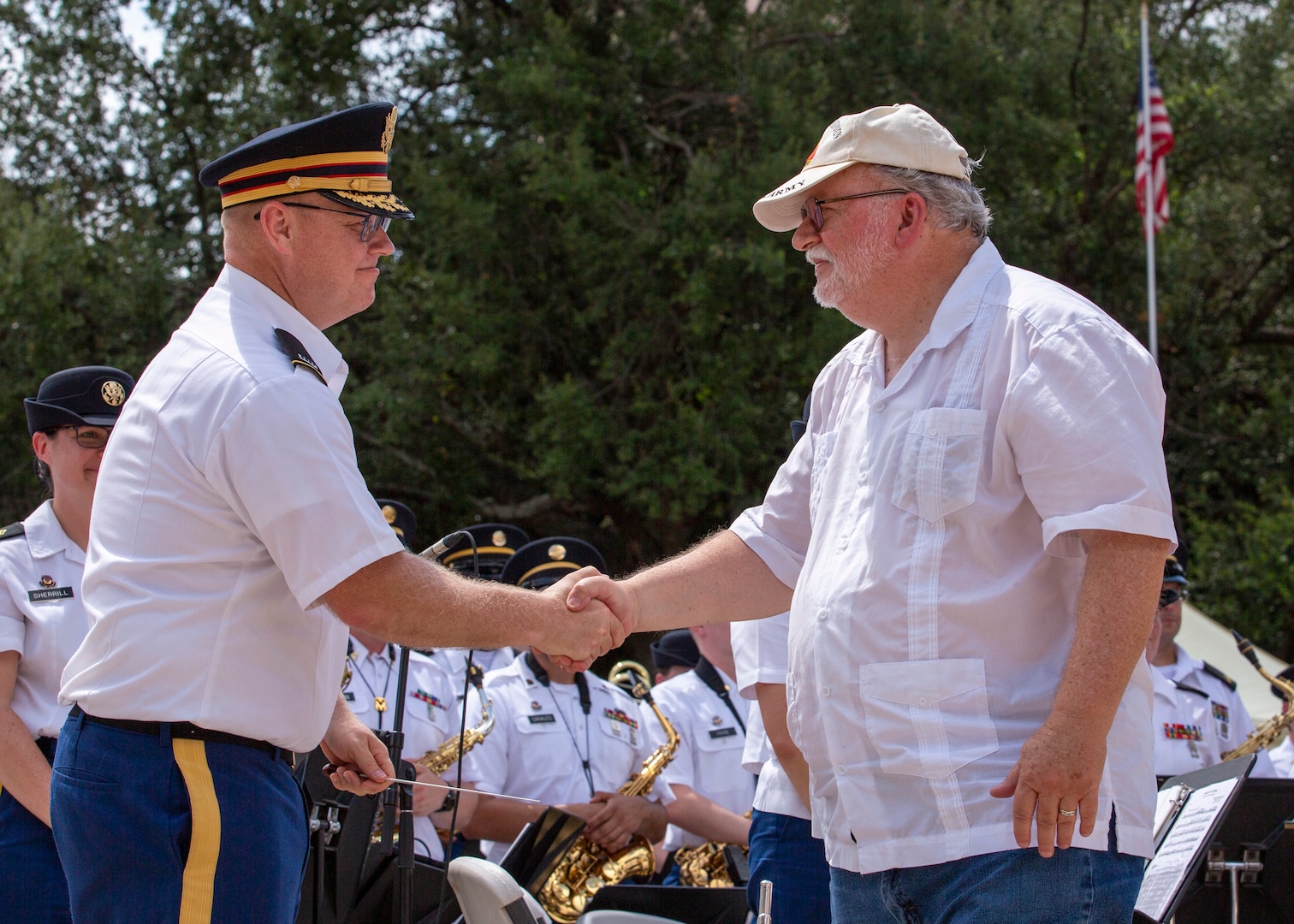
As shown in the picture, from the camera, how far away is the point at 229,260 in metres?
2.89

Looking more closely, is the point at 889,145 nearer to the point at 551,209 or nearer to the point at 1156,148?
the point at 551,209

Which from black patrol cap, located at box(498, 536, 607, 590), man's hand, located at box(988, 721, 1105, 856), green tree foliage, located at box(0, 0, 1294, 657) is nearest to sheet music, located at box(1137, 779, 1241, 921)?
man's hand, located at box(988, 721, 1105, 856)

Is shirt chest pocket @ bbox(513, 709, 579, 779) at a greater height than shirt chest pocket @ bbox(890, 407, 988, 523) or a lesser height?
lesser

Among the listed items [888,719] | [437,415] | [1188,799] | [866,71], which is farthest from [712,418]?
[888,719]

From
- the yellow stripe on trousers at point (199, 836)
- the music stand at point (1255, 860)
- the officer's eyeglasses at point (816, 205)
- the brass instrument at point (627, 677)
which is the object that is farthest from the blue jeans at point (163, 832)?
the brass instrument at point (627, 677)

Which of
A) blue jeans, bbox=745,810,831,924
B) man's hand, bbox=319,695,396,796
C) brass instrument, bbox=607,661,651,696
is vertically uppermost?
man's hand, bbox=319,695,396,796

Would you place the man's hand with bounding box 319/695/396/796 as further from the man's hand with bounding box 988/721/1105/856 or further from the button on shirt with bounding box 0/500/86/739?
the man's hand with bounding box 988/721/1105/856

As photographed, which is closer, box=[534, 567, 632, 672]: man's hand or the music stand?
box=[534, 567, 632, 672]: man's hand

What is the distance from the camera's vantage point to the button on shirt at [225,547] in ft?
7.98

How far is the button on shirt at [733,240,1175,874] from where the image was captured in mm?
2354

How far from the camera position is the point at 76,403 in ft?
13.1

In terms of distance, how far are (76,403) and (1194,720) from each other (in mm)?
5653

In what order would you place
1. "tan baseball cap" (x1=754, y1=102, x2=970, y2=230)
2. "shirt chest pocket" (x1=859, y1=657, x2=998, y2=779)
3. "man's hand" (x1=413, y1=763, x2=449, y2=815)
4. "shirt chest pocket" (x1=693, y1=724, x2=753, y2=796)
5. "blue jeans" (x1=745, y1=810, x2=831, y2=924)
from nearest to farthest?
"shirt chest pocket" (x1=859, y1=657, x2=998, y2=779), "tan baseball cap" (x1=754, y1=102, x2=970, y2=230), "blue jeans" (x1=745, y1=810, x2=831, y2=924), "man's hand" (x1=413, y1=763, x2=449, y2=815), "shirt chest pocket" (x1=693, y1=724, x2=753, y2=796)

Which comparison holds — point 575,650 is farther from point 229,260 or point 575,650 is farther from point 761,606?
point 229,260
